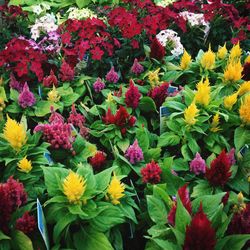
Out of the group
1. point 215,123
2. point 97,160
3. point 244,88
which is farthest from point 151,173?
point 244,88

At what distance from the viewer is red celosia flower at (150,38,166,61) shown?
2.92 meters

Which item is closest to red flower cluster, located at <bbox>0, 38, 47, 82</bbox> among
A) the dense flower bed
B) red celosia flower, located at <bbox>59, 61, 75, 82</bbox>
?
the dense flower bed

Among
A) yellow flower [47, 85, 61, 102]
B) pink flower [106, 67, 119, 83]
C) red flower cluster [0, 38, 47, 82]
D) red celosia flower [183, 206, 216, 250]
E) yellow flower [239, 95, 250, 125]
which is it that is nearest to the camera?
red celosia flower [183, 206, 216, 250]

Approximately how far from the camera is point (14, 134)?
6.08 feet

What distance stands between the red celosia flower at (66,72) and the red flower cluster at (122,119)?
0.66m

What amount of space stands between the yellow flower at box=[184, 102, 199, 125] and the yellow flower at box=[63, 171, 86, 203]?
0.79 m

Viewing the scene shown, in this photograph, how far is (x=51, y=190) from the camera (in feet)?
5.46

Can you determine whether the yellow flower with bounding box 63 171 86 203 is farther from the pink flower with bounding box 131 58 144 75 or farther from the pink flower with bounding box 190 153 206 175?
the pink flower with bounding box 131 58 144 75

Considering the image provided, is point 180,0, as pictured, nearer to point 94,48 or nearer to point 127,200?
point 94,48

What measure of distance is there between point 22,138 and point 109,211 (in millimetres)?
569

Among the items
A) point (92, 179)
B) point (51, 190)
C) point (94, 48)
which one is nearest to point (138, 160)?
point (92, 179)

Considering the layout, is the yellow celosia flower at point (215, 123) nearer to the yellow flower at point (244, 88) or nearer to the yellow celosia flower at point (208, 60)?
the yellow flower at point (244, 88)

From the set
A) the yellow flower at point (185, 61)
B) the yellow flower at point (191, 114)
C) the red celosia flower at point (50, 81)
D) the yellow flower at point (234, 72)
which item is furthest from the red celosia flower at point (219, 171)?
the red celosia flower at point (50, 81)

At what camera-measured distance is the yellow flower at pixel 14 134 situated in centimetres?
185
